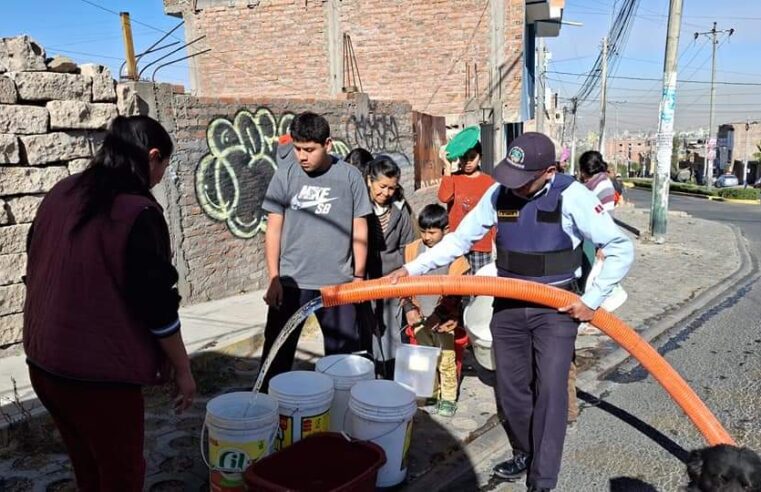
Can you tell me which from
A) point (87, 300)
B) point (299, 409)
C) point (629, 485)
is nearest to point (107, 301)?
point (87, 300)

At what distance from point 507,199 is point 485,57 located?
1272 centimetres

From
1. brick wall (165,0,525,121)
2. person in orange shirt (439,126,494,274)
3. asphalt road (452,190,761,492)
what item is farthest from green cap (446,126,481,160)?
brick wall (165,0,525,121)

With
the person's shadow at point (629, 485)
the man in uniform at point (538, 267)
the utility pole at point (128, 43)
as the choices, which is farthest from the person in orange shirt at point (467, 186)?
the utility pole at point (128, 43)

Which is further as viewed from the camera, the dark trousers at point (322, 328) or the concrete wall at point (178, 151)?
the concrete wall at point (178, 151)

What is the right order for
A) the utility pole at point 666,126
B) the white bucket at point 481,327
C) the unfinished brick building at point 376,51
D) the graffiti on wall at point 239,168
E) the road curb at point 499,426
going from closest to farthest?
the road curb at point 499,426 < the white bucket at point 481,327 < the graffiti on wall at point 239,168 < the utility pole at point 666,126 < the unfinished brick building at point 376,51

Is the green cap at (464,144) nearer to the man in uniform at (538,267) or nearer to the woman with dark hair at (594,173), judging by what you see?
the woman with dark hair at (594,173)

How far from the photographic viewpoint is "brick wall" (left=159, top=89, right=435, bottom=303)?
21.4 feet

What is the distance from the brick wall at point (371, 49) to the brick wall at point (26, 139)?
11.0 meters

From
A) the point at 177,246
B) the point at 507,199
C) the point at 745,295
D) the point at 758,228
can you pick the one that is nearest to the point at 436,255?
the point at 507,199

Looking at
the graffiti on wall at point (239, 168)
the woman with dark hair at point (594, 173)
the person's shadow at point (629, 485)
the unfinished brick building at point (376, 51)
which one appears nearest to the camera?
the person's shadow at point (629, 485)

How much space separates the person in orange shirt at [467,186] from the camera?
5.12m

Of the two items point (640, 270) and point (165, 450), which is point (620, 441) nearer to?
point (165, 450)

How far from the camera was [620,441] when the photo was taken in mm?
4027

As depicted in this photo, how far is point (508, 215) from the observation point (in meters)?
3.17
